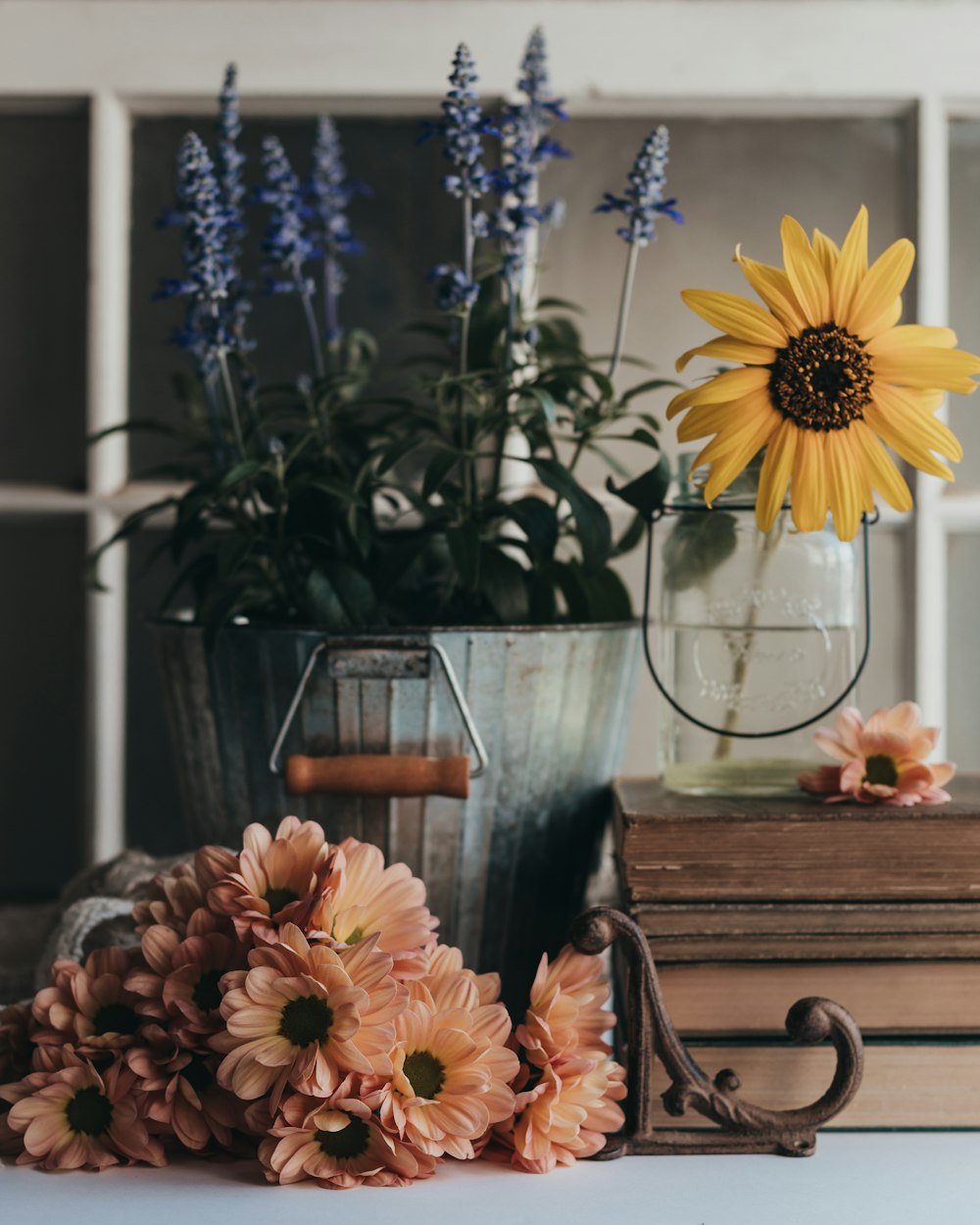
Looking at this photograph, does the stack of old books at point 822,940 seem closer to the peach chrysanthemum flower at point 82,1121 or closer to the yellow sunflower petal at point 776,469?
the yellow sunflower petal at point 776,469

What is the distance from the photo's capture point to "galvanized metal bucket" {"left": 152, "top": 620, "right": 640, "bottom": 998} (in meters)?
0.74

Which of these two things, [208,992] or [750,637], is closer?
[208,992]

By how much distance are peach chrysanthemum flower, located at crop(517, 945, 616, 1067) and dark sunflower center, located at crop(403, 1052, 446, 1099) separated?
49mm

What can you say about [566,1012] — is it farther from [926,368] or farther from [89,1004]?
[926,368]

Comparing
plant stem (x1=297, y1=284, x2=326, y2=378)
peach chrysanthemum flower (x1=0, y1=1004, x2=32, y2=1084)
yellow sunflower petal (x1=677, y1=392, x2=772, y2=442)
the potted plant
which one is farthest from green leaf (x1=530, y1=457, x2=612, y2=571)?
peach chrysanthemum flower (x1=0, y1=1004, x2=32, y2=1084)

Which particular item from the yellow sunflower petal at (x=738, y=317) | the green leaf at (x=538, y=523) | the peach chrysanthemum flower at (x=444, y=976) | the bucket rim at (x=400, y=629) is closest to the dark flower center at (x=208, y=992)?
the peach chrysanthemum flower at (x=444, y=976)

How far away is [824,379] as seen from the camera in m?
0.65

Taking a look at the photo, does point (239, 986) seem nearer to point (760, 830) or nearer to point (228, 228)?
point (760, 830)

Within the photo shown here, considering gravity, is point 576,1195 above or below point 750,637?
below

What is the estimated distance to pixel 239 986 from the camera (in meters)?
0.57

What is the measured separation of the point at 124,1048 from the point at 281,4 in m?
0.91

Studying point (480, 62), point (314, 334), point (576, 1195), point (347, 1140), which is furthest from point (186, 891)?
point (480, 62)

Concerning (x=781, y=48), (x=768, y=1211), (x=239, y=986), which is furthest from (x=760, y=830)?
(x=781, y=48)

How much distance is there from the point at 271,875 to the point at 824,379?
0.40m
